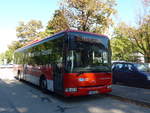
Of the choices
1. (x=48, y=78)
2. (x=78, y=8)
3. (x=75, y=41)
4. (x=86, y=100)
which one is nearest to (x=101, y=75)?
(x=86, y=100)

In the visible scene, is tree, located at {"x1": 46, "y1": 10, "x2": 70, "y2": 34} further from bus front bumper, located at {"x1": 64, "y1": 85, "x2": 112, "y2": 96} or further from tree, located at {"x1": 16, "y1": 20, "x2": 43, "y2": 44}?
tree, located at {"x1": 16, "y1": 20, "x2": 43, "y2": 44}

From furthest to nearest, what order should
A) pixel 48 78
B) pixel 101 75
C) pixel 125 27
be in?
pixel 125 27 < pixel 48 78 < pixel 101 75

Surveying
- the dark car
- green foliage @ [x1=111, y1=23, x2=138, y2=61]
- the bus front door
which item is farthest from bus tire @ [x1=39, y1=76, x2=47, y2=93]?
green foliage @ [x1=111, y1=23, x2=138, y2=61]

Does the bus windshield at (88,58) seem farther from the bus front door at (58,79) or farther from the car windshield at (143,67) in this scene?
the car windshield at (143,67)

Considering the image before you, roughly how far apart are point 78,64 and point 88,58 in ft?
1.92

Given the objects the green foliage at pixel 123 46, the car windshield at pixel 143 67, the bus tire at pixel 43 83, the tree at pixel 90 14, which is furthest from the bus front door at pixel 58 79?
the green foliage at pixel 123 46

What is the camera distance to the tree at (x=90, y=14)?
19.5 m

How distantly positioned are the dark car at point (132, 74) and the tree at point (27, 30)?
37.0 meters

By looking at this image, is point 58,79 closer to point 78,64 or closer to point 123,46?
point 78,64

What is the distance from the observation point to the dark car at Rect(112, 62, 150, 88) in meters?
10.5

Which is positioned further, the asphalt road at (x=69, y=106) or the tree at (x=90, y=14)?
the tree at (x=90, y=14)

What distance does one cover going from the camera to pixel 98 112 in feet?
19.1

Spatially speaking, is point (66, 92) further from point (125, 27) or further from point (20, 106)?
point (125, 27)

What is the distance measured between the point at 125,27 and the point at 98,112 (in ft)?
70.7
